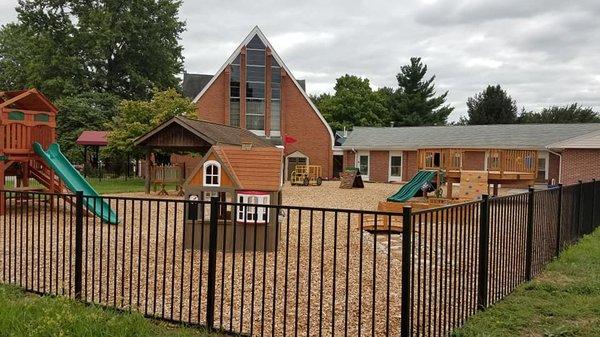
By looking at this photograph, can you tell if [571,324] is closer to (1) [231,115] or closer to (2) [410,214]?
(2) [410,214]

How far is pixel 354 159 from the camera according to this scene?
117 feet

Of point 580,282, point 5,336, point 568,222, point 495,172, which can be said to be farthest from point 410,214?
point 495,172

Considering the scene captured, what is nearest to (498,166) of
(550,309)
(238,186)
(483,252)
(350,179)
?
(350,179)

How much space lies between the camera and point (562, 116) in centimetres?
5806

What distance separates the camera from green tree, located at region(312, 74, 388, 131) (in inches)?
1966

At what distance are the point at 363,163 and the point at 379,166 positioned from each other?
1.39 m

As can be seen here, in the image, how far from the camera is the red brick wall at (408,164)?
1282 inches

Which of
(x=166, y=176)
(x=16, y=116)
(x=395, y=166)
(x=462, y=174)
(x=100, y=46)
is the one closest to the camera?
(x=16, y=116)

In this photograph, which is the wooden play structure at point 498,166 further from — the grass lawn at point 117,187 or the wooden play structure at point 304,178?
the grass lawn at point 117,187

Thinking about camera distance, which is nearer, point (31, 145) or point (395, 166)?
point (31, 145)

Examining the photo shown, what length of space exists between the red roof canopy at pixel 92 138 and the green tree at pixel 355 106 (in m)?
23.6

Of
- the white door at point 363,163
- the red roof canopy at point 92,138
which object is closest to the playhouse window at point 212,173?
the red roof canopy at point 92,138

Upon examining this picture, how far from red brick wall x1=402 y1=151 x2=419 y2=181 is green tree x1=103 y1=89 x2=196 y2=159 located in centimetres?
1412

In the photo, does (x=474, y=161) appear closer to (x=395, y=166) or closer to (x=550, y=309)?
(x=395, y=166)
